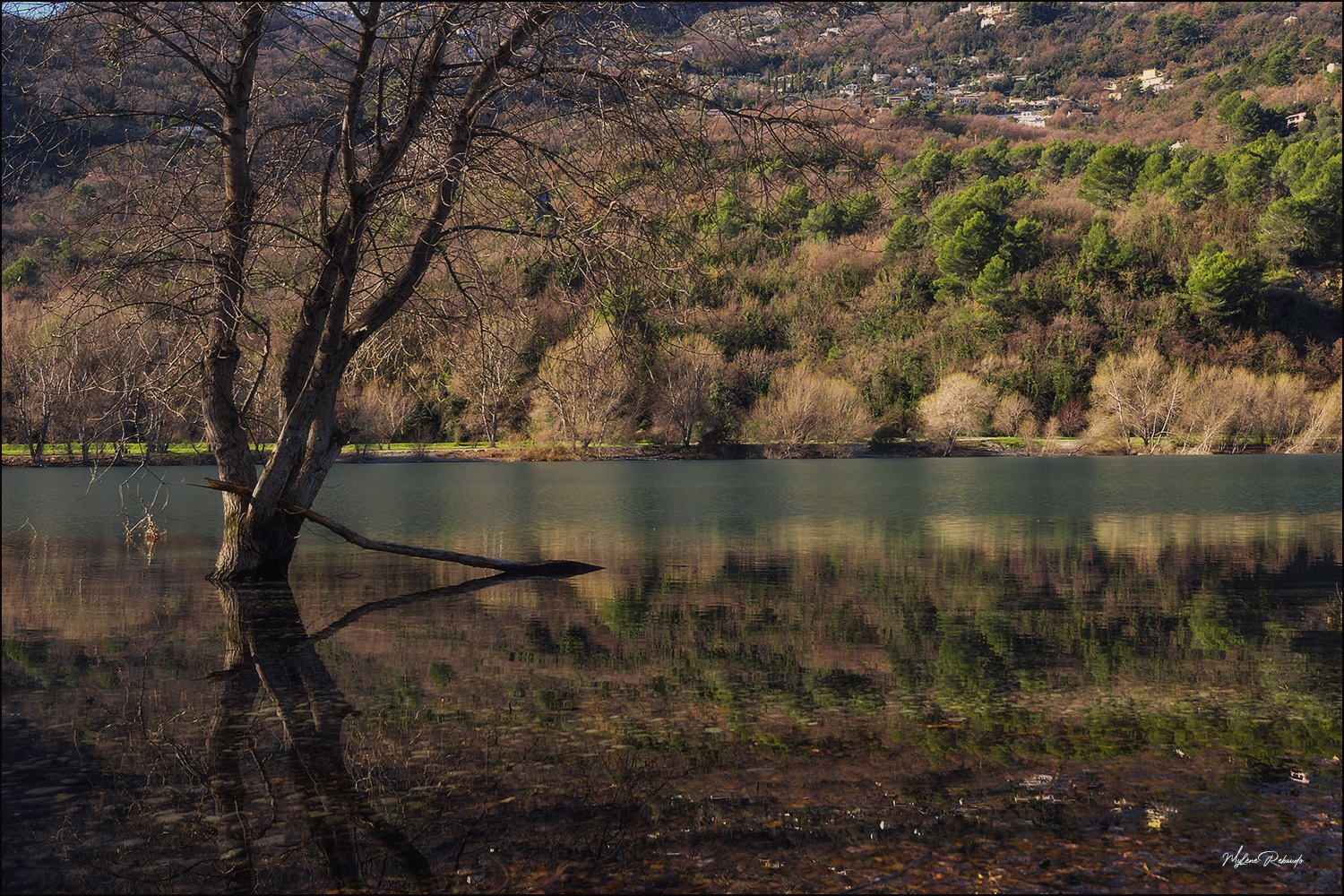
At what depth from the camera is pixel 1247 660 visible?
9.70 metres

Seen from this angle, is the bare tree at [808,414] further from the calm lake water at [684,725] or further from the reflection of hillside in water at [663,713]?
the reflection of hillside in water at [663,713]

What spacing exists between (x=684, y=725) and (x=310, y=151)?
9.34m

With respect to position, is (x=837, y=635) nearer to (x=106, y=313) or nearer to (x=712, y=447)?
(x=106, y=313)

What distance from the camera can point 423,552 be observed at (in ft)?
50.7

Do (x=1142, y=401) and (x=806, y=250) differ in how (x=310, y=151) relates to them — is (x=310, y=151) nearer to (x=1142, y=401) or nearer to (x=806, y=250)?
(x=1142, y=401)

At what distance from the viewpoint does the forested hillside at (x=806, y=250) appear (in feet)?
39.4

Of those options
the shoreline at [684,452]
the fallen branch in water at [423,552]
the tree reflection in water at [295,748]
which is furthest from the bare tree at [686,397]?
the tree reflection in water at [295,748]

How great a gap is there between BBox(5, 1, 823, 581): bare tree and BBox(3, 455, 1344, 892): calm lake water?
9.73 ft

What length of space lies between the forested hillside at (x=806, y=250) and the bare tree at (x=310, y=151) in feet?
0.40

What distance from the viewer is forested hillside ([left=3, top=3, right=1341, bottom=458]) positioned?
39.4 feet

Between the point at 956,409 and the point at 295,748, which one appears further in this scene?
the point at 956,409

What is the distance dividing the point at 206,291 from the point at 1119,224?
94764 mm
